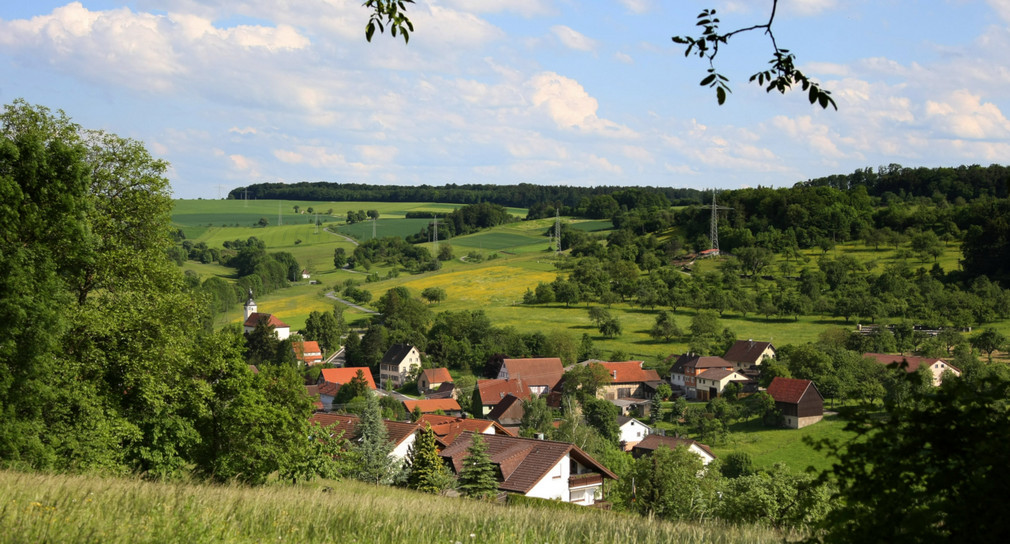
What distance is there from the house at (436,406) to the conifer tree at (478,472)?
33893 mm

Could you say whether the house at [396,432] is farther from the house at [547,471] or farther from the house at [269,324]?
the house at [269,324]

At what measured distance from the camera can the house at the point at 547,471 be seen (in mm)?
25688

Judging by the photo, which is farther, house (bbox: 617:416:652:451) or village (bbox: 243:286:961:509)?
house (bbox: 617:416:652:451)

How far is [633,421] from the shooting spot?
175 feet

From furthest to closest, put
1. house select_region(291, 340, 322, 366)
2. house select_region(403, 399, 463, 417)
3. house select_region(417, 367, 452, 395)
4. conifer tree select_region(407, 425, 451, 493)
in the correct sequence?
house select_region(291, 340, 322, 366), house select_region(417, 367, 452, 395), house select_region(403, 399, 463, 417), conifer tree select_region(407, 425, 451, 493)

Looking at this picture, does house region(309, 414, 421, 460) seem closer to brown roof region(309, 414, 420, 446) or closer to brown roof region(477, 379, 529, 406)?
brown roof region(309, 414, 420, 446)

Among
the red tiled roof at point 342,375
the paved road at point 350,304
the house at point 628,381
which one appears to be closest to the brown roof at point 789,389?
the house at point 628,381

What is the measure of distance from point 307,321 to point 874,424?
292 feet

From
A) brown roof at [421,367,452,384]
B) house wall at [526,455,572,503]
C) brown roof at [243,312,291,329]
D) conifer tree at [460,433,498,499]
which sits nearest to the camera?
conifer tree at [460,433,498,499]

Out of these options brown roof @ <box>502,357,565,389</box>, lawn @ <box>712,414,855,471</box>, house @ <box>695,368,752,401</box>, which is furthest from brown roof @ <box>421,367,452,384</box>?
lawn @ <box>712,414,855,471</box>

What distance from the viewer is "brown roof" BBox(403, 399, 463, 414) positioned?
5919 cm

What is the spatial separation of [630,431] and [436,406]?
50.7 feet

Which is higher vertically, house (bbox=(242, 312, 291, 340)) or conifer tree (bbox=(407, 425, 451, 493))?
conifer tree (bbox=(407, 425, 451, 493))

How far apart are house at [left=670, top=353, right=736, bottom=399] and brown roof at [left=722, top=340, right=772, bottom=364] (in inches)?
47.8
